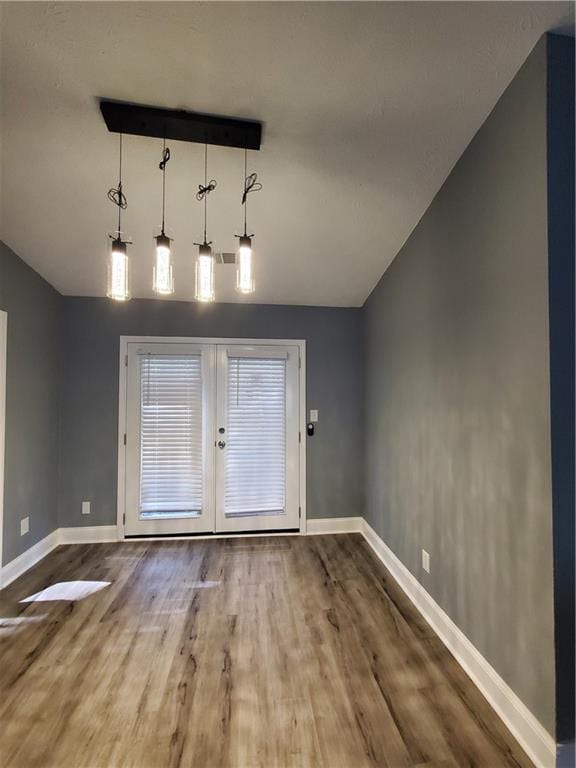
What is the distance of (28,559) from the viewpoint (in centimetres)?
295

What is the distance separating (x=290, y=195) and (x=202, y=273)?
93cm

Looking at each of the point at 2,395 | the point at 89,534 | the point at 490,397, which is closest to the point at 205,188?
the point at 490,397

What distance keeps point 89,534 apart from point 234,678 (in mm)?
2345

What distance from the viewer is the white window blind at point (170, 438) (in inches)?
139

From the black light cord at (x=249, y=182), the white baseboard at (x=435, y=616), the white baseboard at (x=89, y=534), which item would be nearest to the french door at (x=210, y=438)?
the white baseboard at (x=89, y=534)

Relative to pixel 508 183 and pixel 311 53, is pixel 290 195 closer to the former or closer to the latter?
pixel 311 53

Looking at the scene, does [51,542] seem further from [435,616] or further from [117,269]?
[435,616]

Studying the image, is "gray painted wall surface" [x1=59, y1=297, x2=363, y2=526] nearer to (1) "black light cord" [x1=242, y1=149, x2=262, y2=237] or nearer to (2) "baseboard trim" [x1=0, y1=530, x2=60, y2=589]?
(2) "baseboard trim" [x1=0, y1=530, x2=60, y2=589]

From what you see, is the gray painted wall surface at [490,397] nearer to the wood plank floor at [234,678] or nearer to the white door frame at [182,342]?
the wood plank floor at [234,678]

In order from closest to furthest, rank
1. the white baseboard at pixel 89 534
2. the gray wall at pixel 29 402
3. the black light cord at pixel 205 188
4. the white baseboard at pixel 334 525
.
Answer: the black light cord at pixel 205 188 → the gray wall at pixel 29 402 → the white baseboard at pixel 89 534 → the white baseboard at pixel 334 525

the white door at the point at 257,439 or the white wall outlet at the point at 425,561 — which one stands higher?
the white door at the point at 257,439

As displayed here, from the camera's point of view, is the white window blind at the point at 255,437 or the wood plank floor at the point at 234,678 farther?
the white window blind at the point at 255,437

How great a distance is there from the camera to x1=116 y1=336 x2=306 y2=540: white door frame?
11.5ft

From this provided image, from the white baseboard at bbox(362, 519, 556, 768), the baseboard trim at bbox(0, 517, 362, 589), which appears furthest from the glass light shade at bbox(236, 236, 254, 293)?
the baseboard trim at bbox(0, 517, 362, 589)
